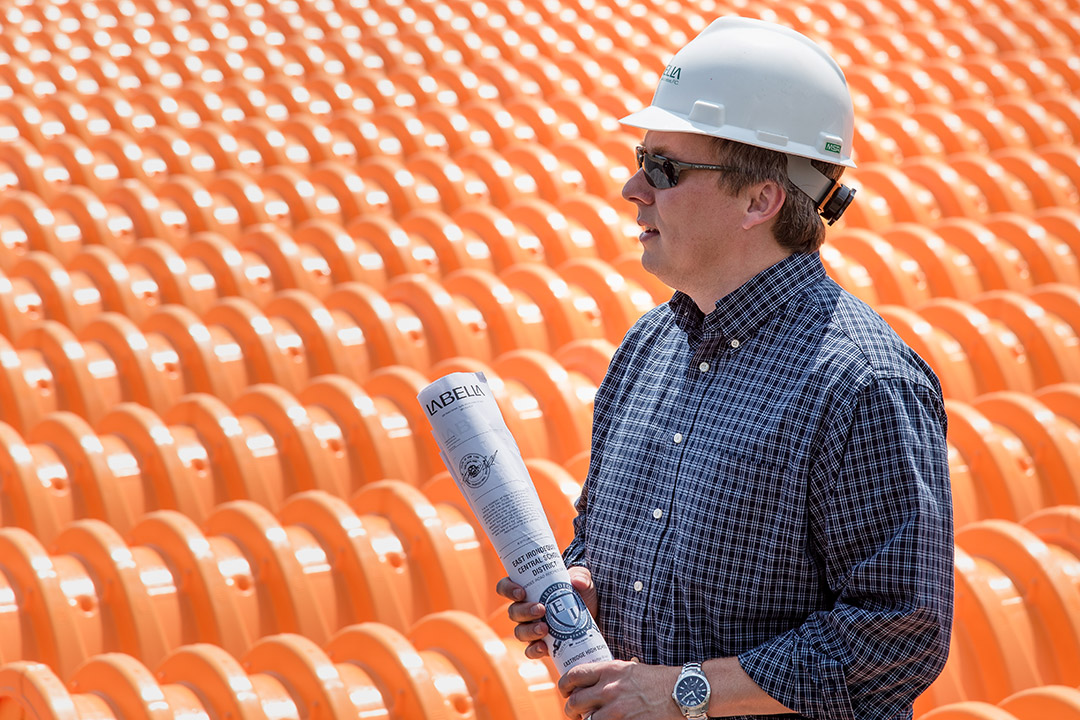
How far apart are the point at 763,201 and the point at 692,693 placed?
0.66 metres

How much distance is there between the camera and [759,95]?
1612 mm

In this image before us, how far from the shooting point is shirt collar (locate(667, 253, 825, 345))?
1.59m

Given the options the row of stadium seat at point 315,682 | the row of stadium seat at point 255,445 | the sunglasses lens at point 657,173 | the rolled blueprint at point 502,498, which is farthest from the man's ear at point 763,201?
the row of stadium seat at point 255,445

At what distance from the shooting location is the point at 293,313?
3850 millimetres

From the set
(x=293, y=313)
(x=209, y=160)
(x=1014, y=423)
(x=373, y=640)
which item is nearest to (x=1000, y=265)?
(x=1014, y=423)

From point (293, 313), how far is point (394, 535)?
1137mm

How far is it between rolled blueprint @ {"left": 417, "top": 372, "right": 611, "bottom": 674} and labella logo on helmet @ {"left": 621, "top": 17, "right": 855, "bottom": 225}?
1.55ft

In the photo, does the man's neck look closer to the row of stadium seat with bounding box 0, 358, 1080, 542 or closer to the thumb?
the thumb

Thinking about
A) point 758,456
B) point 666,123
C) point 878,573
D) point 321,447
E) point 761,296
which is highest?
point 666,123

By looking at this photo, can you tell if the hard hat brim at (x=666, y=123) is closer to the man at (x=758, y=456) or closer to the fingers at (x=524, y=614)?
the man at (x=758, y=456)

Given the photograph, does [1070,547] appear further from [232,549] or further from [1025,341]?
[232,549]

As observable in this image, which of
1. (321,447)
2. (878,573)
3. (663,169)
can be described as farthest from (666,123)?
(321,447)

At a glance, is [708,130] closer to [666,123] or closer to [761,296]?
[666,123]

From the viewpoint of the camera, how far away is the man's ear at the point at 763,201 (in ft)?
5.22
